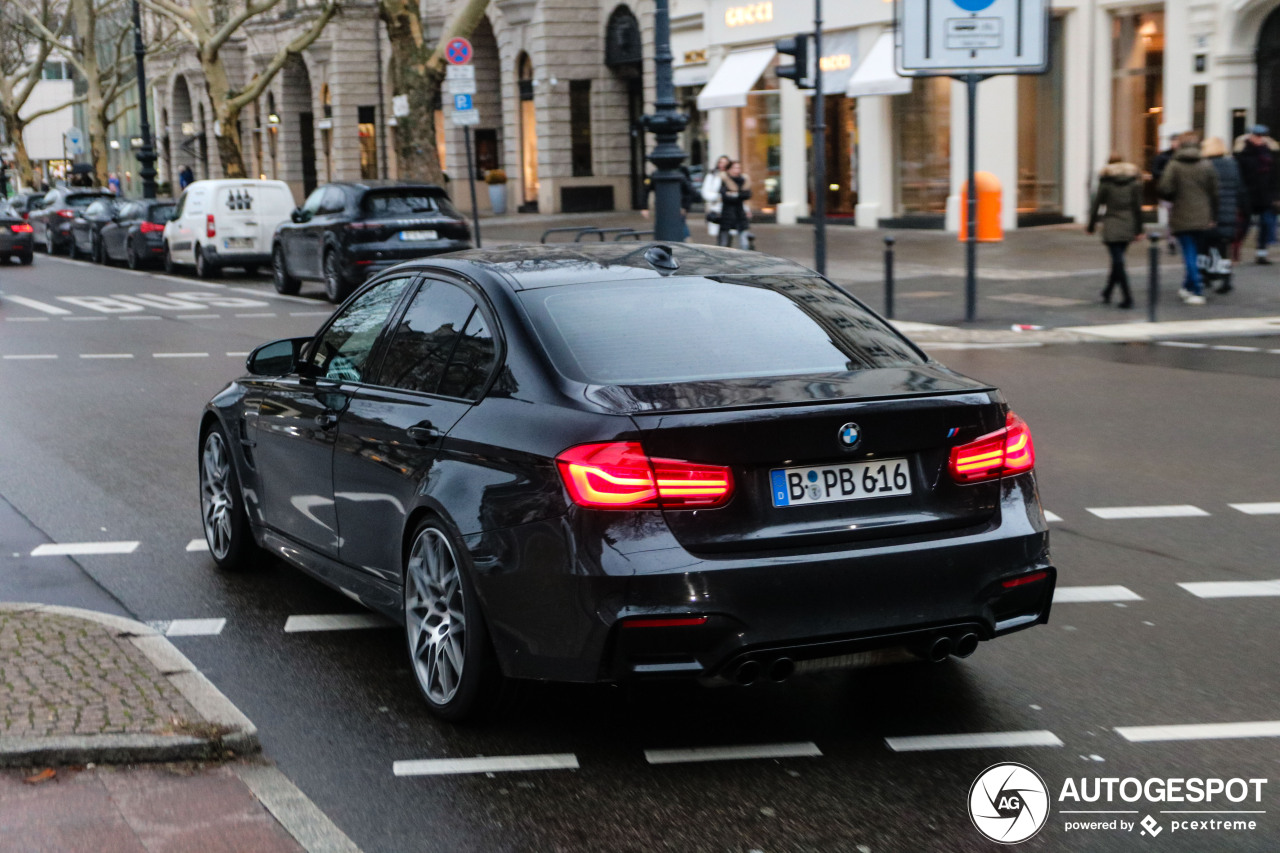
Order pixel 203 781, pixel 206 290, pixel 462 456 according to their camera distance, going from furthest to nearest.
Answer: pixel 206 290 → pixel 462 456 → pixel 203 781

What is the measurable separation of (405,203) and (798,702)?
61.9ft

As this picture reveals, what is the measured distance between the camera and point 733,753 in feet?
15.5

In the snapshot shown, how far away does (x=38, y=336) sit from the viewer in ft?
63.4

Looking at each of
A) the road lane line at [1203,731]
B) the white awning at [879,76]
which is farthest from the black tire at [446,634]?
the white awning at [879,76]

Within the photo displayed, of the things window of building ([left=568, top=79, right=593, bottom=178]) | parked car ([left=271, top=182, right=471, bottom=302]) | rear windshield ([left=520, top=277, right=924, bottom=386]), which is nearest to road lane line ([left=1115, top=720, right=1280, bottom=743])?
rear windshield ([left=520, top=277, right=924, bottom=386])

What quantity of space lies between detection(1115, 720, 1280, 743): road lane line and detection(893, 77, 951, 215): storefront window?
27.8 metres

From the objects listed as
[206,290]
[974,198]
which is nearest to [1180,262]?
[974,198]

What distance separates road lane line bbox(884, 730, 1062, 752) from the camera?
475 centimetres

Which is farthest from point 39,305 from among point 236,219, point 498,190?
point 498,190

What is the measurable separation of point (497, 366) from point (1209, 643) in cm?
273

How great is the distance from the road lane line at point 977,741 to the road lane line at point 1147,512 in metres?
3.52

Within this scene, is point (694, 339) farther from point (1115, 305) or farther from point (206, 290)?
point (206, 290)

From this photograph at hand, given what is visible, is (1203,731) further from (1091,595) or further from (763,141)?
(763,141)

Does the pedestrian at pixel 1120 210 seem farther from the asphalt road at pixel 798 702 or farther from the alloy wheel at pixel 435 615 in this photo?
the alloy wheel at pixel 435 615
